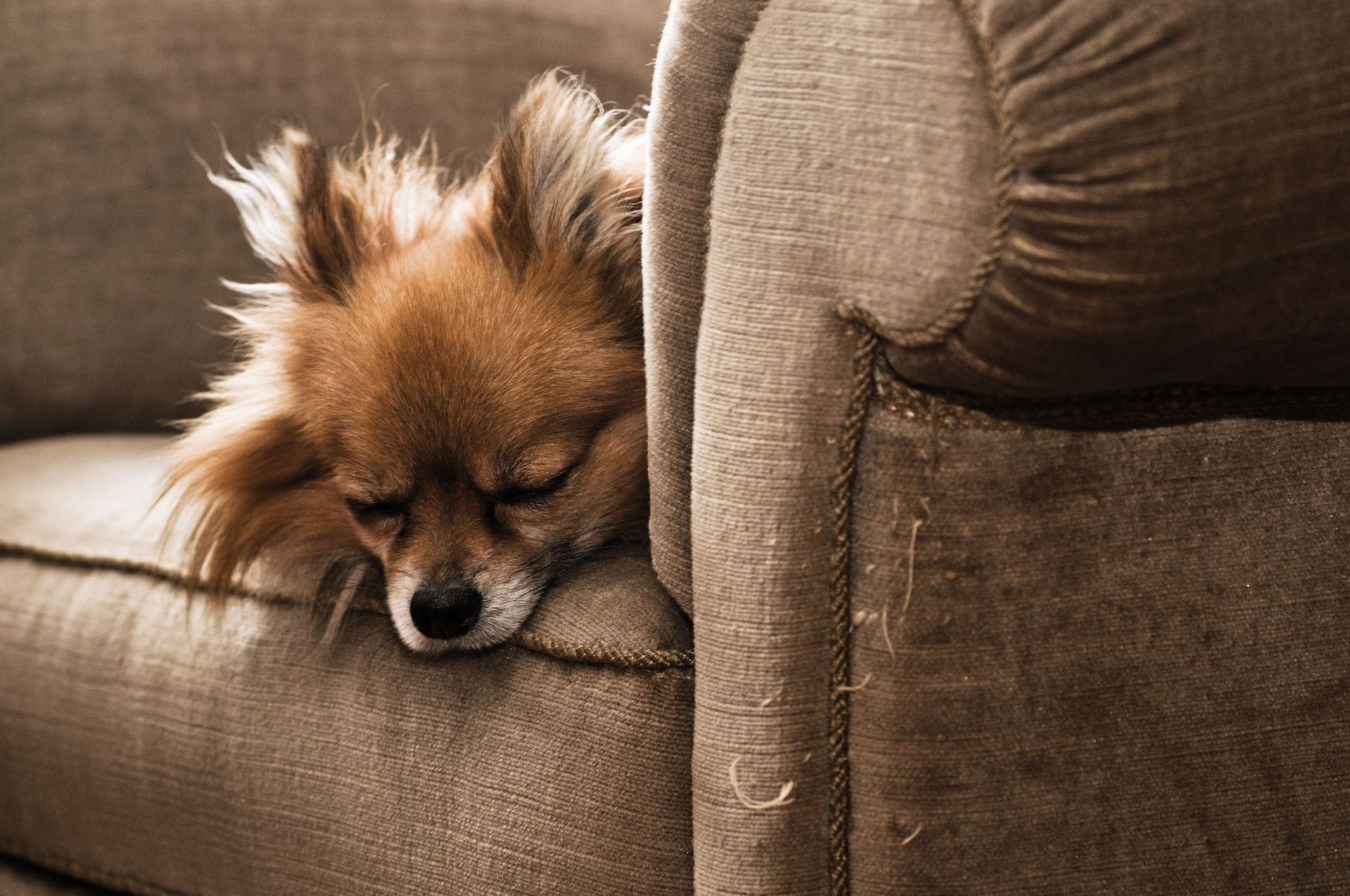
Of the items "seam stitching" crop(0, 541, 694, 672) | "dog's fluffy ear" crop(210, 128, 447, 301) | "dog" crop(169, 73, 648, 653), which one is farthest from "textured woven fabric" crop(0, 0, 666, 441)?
"seam stitching" crop(0, 541, 694, 672)

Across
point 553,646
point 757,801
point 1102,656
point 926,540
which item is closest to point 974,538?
point 926,540

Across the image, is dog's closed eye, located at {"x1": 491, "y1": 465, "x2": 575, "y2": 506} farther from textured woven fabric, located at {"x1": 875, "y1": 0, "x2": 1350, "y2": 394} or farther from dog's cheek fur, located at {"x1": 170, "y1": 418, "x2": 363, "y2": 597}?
textured woven fabric, located at {"x1": 875, "y1": 0, "x2": 1350, "y2": 394}

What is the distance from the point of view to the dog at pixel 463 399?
1.36m

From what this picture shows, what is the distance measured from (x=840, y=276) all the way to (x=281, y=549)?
969 mm

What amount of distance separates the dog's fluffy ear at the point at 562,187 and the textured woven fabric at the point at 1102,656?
0.68 m

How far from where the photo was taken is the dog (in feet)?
4.46

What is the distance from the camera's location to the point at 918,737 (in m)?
0.90

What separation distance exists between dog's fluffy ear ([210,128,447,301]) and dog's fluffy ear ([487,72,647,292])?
0.22 metres

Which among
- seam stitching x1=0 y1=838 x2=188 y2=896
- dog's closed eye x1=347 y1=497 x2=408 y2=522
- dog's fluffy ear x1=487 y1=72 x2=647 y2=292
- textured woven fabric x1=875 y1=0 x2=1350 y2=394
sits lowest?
seam stitching x1=0 y1=838 x2=188 y2=896

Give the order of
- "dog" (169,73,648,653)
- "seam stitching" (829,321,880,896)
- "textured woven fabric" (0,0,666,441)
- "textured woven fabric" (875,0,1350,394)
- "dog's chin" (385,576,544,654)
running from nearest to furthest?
"textured woven fabric" (875,0,1350,394), "seam stitching" (829,321,880,896), "dog's chin" (385,576,544,654), "dog" (169,73,648,653), "textured woven fabric" (0,0,666,441)

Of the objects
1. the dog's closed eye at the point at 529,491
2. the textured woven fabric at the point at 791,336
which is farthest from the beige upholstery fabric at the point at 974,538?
the dog's closed eye at the point at 529,491

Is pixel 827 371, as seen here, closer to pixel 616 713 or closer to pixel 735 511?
pixel 735 511

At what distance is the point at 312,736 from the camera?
1.22m

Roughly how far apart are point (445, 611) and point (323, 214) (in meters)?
0.62
